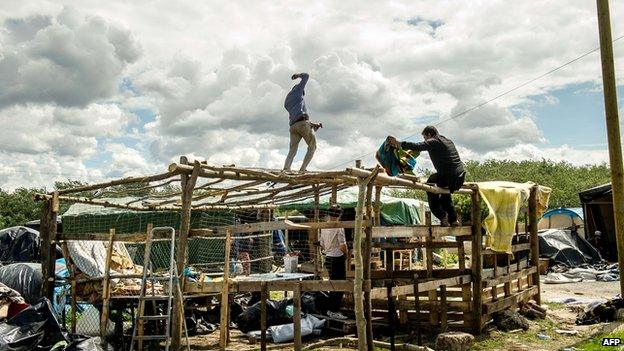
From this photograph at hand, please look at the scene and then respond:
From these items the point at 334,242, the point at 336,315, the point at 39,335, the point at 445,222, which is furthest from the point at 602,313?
the point at 39,335

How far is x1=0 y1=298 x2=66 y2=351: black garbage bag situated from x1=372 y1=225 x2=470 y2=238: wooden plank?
4539 mm

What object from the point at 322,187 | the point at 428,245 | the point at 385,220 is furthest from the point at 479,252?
the point at 385,220

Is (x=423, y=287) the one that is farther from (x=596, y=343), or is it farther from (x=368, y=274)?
(x=596, y=343)

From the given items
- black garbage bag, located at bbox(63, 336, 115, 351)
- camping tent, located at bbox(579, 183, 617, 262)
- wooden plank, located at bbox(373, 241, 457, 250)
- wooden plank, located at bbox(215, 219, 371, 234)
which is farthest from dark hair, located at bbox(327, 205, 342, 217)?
camping tent, located at bbox(579, 183, 617, 262)

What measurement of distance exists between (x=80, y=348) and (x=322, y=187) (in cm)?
478

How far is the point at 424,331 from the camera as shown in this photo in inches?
376

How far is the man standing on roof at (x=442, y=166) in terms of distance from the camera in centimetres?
882

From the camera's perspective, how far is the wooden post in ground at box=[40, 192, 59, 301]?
8.80 meters

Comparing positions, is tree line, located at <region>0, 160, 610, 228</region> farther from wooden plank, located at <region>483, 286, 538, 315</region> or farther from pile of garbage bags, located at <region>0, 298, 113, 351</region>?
pile of garbage bags, located at <region>0, 298, 113, 351</region>

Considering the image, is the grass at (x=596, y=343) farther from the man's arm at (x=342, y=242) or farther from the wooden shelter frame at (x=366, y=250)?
the man's arm at (x=342, y=242)

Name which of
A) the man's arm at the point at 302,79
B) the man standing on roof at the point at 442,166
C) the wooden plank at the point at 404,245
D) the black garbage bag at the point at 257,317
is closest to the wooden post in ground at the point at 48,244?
the black garbage bag at the point at 257,317

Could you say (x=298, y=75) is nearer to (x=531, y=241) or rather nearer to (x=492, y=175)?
(x=531, y=241)

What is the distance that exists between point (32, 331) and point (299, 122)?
5.04 metres

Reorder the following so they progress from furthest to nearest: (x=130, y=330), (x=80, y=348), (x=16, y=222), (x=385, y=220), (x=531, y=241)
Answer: (x=16, y=222) < (x=385, y=220) < (x=531, y=241) < (x=130, y=330) < (x=80, y=348)
